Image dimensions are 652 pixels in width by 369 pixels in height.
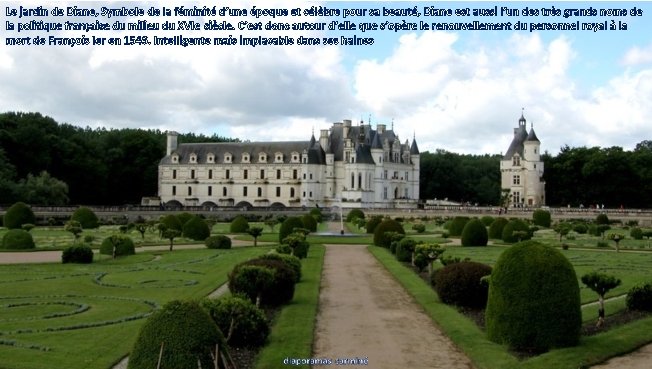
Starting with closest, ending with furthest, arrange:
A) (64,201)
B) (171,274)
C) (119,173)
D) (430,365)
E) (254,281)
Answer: (430,365) → (254,281) → (171,274) → (64,201) → (119,173)

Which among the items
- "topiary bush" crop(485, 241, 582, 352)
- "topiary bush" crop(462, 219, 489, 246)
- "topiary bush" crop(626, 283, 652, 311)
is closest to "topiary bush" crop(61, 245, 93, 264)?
"topiary bush" crop(485, 241, 582, 352)

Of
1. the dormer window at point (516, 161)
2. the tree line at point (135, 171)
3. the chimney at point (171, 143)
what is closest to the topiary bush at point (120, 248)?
the tree line at point (135, 171)

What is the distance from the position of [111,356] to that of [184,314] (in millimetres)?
3314

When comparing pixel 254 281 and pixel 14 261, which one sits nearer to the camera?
pixel 254 281

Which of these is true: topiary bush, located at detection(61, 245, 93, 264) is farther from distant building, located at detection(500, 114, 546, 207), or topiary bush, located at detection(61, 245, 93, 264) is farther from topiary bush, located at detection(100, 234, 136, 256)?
distant building, located at detection(500, 114, 546, 207)

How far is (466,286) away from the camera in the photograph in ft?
55.3

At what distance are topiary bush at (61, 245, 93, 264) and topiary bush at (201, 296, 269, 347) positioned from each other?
50.6 feet

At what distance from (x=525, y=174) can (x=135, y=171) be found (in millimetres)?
49254

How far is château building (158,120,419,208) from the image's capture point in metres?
87.4

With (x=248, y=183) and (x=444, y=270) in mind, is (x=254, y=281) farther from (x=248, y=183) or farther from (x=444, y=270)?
(x=248, y=183)

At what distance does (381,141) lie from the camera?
9162 centimetres

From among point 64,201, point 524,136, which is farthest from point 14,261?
point 524,136

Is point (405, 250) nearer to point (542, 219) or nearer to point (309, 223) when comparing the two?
point (309, 223)

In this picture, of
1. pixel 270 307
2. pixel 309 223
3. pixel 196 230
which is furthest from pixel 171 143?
pixel 270 307
